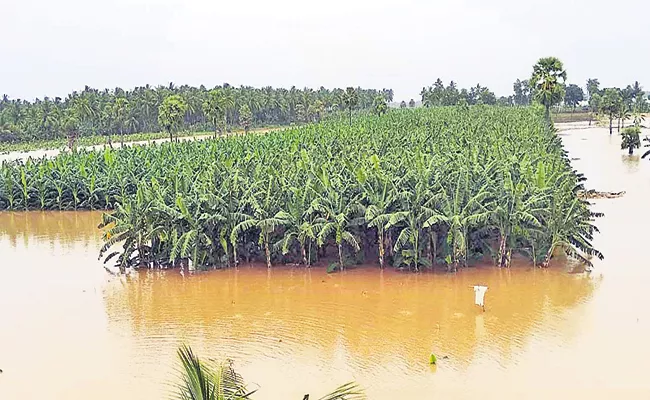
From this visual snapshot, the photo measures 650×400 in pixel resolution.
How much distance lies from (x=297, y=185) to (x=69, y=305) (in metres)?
6.06

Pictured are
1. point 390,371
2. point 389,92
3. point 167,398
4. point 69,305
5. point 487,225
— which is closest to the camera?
point 167,398

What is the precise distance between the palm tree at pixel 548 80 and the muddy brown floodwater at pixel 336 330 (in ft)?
101

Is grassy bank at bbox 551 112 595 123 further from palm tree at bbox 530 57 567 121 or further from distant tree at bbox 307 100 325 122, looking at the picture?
palm tree at bbox 530 57 567 121

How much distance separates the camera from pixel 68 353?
1209 cm

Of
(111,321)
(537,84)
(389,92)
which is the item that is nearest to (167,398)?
(111,321)

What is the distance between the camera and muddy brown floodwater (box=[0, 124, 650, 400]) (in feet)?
34.5

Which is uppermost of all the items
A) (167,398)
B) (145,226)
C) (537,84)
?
(537,84)

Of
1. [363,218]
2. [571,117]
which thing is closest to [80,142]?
[363,218]

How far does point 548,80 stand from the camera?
47.7m

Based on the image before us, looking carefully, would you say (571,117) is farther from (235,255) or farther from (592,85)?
(235,255)

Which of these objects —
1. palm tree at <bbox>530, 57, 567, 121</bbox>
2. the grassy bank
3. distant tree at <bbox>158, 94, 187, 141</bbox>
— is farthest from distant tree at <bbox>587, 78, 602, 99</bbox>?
distant tree at <bbox>158, 94, 187, 141</bbox>

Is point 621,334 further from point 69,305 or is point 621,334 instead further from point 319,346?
point 69,305

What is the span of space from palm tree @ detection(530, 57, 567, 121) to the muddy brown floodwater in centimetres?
3087

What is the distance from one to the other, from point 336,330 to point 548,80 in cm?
3964
